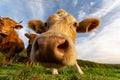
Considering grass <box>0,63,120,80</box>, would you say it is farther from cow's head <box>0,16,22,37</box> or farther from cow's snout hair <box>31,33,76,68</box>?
cow's head <box>0,16,22,37</box>

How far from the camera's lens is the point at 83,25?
449 inches

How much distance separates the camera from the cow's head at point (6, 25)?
19.2m

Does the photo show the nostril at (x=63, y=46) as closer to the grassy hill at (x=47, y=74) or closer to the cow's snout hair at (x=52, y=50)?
the cow's snout hair at (x=52, y=50)

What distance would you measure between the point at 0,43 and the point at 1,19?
160 centimetres

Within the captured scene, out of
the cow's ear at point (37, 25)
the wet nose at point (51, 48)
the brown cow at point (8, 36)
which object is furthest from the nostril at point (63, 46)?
the brown cow at point (8, 36)

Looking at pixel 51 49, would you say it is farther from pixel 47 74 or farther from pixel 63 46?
pixel 47 74

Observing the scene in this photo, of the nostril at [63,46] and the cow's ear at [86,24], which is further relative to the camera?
the cow's ear at [86,24]

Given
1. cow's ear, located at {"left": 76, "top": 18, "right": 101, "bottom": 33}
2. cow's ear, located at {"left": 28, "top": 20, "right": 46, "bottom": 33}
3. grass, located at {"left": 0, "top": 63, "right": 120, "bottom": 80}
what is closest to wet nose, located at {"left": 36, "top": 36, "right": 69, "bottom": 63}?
grass, located at {"left": 0, "top": 63, "right": 120, "bottom": 80}

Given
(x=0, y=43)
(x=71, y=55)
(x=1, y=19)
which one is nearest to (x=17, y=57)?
(x=0, y=43)

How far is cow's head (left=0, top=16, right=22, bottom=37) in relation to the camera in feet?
62.9

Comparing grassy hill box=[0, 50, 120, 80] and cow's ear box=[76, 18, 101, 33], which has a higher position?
cow's ear box=[76, 18, 101, 33]

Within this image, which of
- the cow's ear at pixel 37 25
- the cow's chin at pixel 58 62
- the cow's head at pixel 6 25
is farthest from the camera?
the cow's head at pixel 6 25

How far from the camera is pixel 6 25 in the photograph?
763 inches

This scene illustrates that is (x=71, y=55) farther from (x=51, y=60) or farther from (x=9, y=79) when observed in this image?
(x=9, y=79)
